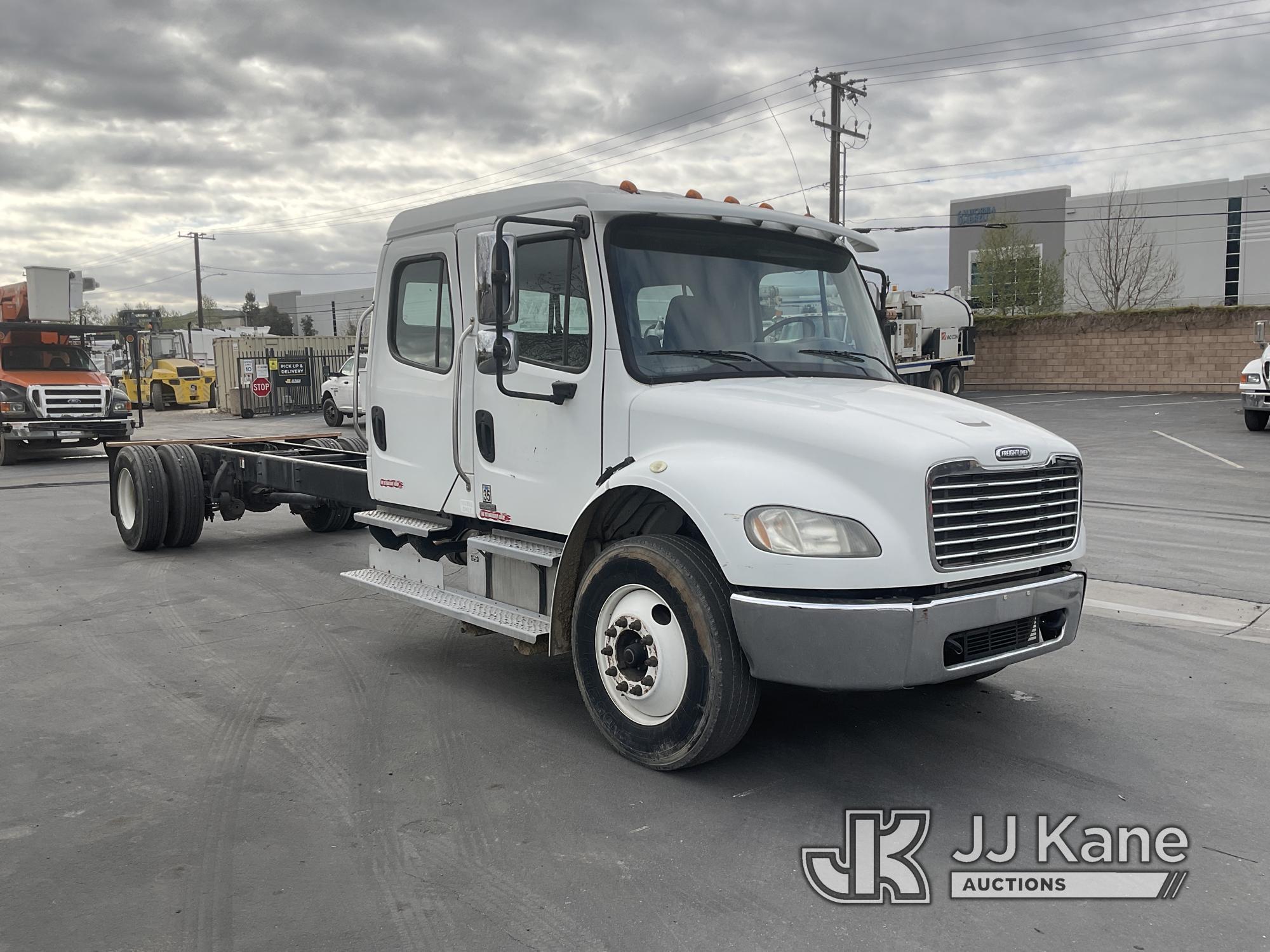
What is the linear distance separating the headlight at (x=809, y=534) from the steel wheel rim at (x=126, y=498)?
7817mm

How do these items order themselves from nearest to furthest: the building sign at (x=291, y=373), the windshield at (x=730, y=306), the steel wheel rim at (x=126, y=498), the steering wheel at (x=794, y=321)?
1. the windshield at (x=730, y=306)
2. the steering wheel at (x=794, y=321)
3. the steel wheel rim at (x=126, y=498)
4. the building sign at (x=291, y=373)

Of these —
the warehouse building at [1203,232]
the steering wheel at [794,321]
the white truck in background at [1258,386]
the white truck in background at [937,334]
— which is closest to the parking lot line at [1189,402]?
the white truck in background at [937,334]

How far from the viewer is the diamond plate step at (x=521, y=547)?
5125mm

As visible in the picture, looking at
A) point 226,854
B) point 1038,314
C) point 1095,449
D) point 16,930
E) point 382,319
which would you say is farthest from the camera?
point 1038,314

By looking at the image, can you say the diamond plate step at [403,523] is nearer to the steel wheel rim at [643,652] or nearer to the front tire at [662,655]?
the front tire at [662,655]

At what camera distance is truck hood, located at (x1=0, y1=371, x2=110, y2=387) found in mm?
20578

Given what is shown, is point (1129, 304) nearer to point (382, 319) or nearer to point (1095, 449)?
point (1095, 449)

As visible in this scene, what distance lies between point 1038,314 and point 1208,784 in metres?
39.8

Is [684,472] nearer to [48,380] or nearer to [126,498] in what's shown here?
[126,498]

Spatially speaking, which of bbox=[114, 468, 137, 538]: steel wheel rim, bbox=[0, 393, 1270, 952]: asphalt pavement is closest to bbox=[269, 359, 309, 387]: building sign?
bbox=[114, 468, 137, 538]: steel wheel rim

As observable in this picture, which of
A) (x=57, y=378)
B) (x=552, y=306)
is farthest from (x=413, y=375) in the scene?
(x=57, y=378)

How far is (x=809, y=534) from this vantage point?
3988 mm

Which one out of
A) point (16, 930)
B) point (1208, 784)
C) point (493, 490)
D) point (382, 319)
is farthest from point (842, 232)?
point (16, 930)

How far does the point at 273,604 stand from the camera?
7.89 meters
